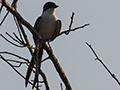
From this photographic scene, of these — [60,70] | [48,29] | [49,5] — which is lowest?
[60,70]

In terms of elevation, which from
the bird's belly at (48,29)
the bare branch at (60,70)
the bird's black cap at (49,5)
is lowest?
the bare branch at (60,70)

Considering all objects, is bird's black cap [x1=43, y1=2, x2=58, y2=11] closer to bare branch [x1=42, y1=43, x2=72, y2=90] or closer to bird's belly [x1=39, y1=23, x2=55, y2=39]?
bird's belly [x1=39, y1=23, x2=55, y2=39]

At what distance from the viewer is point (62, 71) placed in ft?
14.7

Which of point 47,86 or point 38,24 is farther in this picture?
point 38,24

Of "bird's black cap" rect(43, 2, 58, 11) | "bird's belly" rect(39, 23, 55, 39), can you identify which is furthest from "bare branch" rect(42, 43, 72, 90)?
"bird's black cap" rect(43, 2, 58, 11)

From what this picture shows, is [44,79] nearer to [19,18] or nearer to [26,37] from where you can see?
[26,37]

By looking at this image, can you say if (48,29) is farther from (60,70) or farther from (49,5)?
(60,70)

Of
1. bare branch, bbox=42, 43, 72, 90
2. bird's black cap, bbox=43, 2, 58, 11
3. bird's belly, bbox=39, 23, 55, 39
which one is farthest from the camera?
bird's black cap, bbox=43, 2, 58, 11

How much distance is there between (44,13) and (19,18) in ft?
13.4

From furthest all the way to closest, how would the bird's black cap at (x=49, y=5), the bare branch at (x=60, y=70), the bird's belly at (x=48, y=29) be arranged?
the bird's black cap at (x=49, y=5) < the bird's belly at (x=48, y=29) < the bare branch at (x=60, y=70)

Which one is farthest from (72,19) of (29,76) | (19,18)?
(29,76)

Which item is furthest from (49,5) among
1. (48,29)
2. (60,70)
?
(60,70)

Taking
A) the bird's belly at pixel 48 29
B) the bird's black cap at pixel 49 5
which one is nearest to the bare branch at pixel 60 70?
the bird's belly at pixel 48 29

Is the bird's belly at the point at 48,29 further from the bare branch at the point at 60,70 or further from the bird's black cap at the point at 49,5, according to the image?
the bare branch at the point at 60,70
